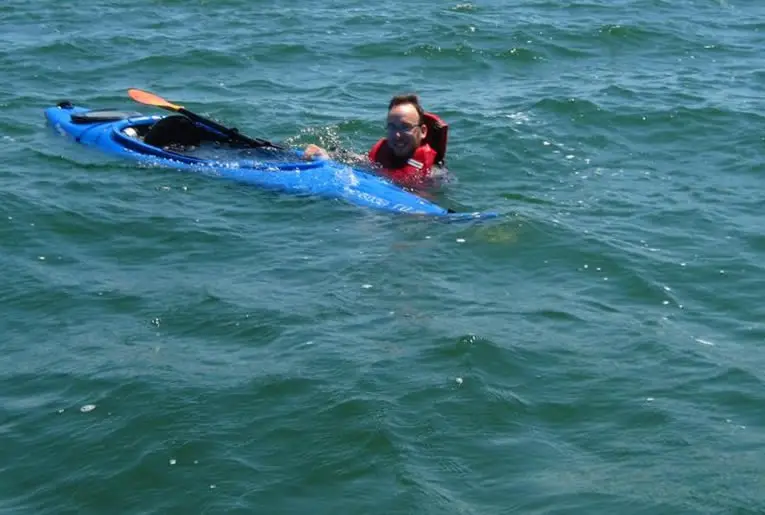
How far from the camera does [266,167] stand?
9695 mm

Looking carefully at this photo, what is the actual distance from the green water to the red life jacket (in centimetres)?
39

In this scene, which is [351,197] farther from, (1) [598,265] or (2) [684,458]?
(2) [684,458]

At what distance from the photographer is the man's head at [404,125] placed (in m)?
9.52

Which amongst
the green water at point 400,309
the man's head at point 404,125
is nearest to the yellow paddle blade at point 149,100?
the green water at point 400,309

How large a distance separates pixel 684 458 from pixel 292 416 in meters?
1.94

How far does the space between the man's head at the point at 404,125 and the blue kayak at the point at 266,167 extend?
1.00 feet

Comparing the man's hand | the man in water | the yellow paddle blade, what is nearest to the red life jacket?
the man in water

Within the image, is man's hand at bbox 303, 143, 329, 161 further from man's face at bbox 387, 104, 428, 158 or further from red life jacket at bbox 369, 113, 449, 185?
man's face at bbox 387, 104, 428, 158

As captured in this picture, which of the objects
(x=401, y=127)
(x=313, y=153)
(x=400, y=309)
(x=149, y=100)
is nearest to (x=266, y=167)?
(x=313, y=153)

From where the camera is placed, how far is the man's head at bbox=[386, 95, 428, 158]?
952cm

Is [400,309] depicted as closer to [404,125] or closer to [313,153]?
[404,125]

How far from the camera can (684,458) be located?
233 inches

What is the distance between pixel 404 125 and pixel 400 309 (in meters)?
2.40

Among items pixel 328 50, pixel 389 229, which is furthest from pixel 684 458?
pixel 328 50
